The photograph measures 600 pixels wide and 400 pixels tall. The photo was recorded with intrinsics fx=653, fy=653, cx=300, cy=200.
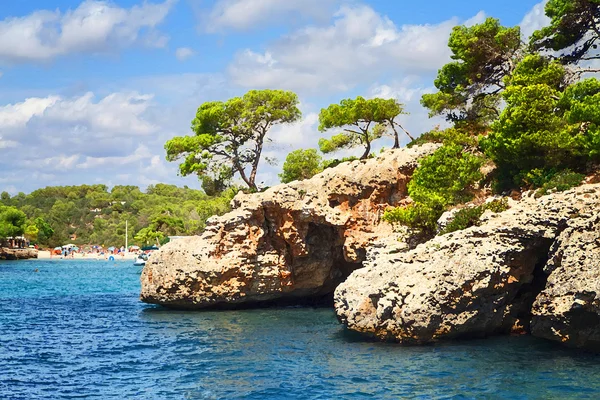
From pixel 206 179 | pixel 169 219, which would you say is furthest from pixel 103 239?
pixel 206 179

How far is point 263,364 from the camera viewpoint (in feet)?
70.3

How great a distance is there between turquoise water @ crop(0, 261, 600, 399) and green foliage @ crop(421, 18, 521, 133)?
61.3 ft

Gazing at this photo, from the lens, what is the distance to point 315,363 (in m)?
21.2

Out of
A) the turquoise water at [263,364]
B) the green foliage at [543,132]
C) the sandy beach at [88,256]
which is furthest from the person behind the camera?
the sandy beach at [88,256]

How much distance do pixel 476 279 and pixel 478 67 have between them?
24.3 metres

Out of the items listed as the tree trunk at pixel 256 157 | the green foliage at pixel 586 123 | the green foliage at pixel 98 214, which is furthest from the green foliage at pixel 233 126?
the green foliage at pixel 98 214

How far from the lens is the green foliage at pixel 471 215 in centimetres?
2622

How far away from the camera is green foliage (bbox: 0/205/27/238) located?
4313 inches

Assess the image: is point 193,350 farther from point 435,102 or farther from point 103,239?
point 103,239

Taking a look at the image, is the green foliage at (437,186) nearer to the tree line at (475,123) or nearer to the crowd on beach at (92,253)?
the tree line at (475,123)

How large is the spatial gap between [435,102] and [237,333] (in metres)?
23.9

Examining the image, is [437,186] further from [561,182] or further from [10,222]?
[10,222]

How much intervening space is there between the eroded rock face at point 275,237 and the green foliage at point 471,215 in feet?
25.3

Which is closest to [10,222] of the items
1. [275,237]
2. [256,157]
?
[256,157]
